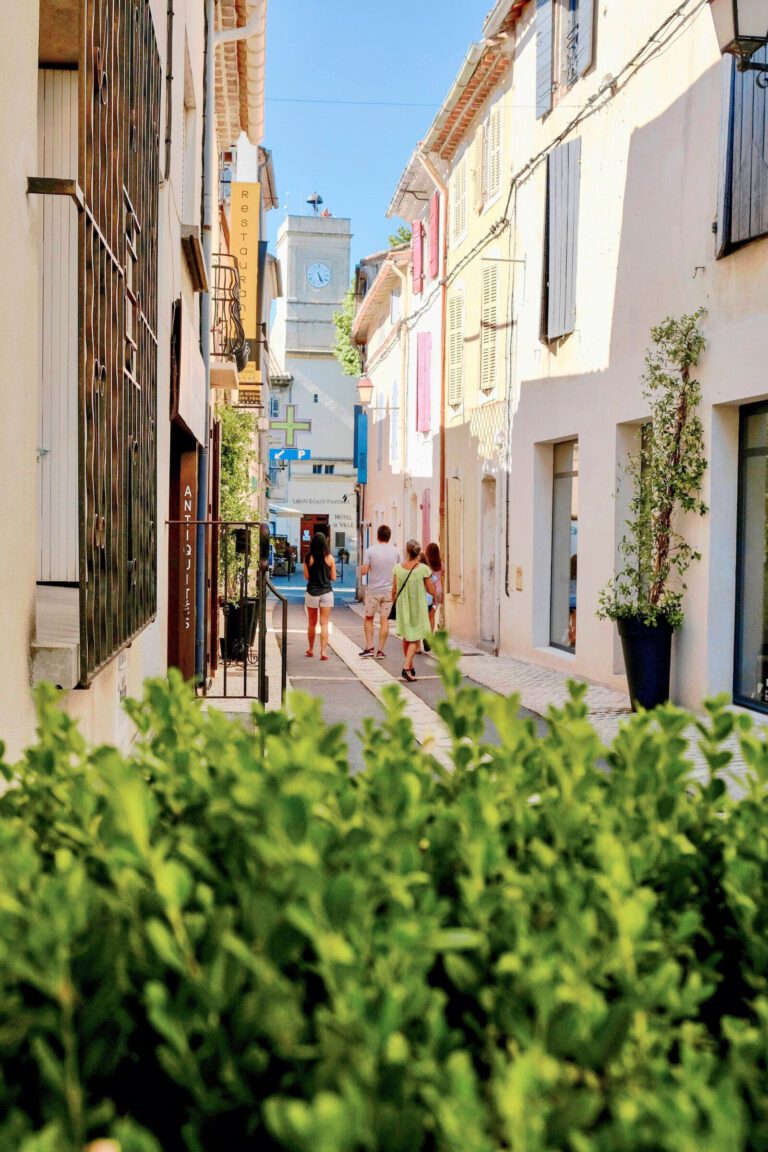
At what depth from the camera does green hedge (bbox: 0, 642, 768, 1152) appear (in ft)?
3.44

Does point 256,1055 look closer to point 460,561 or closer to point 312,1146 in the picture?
point 312,1146

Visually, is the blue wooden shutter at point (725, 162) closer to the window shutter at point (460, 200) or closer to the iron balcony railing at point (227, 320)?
the iron balcony railing at point (227, 320)

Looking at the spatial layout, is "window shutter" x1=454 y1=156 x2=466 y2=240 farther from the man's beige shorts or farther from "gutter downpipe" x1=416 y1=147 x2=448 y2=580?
the man's beige shorts

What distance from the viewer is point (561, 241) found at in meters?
14.8

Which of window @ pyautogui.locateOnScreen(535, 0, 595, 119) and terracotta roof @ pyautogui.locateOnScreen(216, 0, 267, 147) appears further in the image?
terracotta roof @ pyautogui.locateOnScreen(216, 0, 267, 147)

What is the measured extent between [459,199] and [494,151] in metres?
3.21

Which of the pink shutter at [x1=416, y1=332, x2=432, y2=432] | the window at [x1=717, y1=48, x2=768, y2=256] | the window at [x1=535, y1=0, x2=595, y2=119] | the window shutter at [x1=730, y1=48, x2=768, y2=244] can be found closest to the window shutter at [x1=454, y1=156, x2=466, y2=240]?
the pink shutter at [x1=416, y1=332, x2=432, y2=432]

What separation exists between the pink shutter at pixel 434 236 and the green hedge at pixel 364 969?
75.4ft

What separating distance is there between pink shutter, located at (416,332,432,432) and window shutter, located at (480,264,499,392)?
17.7 feet

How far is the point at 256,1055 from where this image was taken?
45.6 inches

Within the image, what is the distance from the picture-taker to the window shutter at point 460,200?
2128 centimetres

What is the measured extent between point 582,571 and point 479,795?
A: 12.5 metres

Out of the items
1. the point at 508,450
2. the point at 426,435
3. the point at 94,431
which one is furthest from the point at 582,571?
the point at 426,435

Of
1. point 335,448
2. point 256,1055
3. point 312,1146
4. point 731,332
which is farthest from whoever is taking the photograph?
point 335,448
